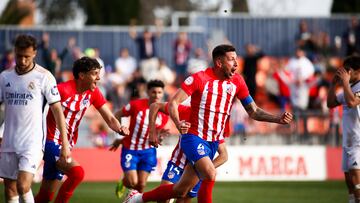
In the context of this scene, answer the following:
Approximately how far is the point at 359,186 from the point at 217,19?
18.1 meters

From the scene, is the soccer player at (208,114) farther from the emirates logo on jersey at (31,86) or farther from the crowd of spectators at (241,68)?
the crowd of spectators at (241,68)

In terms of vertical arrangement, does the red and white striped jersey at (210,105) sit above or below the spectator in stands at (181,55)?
below

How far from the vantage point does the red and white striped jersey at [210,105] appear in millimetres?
12656

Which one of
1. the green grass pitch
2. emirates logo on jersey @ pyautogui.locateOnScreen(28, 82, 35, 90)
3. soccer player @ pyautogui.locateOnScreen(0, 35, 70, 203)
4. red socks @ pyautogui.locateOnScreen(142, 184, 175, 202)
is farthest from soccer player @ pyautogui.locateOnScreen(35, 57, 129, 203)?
the green grass pitch

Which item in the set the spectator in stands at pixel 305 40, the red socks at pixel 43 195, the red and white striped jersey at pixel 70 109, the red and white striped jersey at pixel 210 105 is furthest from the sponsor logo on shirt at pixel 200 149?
A: the spectator in stands at pixel 305 40

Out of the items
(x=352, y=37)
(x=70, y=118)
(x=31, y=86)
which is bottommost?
(x=70, y=118)

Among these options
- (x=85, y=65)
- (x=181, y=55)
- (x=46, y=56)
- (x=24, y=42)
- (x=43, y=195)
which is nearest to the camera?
(x=24, y=42)

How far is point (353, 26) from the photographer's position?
3002cm

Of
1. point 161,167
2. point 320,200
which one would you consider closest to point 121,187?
point 320,200

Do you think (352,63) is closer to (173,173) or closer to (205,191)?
(173,173)

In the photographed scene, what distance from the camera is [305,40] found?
29562 millimetres

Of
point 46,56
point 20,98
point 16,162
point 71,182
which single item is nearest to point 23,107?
point 20,98

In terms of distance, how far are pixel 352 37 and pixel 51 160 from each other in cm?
Answer: 1826

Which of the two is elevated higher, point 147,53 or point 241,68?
point 147,53
